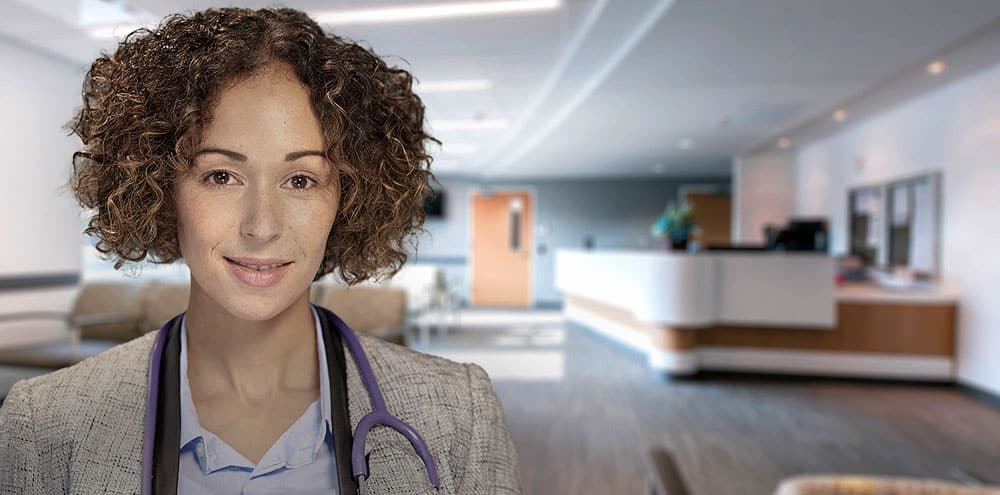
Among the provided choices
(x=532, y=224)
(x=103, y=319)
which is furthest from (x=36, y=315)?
(x=532, y=224)

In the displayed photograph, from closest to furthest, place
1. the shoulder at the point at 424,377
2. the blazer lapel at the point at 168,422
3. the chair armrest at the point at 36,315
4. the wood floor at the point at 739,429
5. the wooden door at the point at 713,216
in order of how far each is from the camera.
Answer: the blazer lapel at the point at 168,422 < the shoulder at the point at 424,377 < the chair armrest at the point at 36,315 < the wood floor at the point at 739,429 < the wooden door at the point at 713,216

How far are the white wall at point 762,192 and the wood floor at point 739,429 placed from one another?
3528mm

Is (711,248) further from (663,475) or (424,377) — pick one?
(424,377)

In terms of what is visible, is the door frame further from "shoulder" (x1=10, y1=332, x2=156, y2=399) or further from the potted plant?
"shoulder" (x1=10, y1=332, x2=156, y2=399)

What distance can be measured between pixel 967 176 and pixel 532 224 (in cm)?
765

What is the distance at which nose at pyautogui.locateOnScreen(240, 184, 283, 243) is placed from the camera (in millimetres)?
399

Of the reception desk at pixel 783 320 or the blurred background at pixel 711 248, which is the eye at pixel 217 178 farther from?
the reception desk at pixel 783 320

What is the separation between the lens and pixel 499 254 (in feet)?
38.2

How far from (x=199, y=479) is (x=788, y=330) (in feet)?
18.7

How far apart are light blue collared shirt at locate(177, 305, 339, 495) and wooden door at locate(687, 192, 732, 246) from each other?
36.8 feet

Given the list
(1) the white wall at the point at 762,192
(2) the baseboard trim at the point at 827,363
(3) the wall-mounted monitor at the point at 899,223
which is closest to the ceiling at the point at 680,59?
(3) the wall-mounted monitor at the point at 899,223

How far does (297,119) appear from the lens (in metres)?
0.42

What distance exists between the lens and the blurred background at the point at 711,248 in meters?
0.57

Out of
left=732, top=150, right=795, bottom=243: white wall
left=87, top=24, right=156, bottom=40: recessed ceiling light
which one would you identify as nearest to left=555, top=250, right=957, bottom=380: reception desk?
left=732, top=150, right=795, bottom=243: white wall
